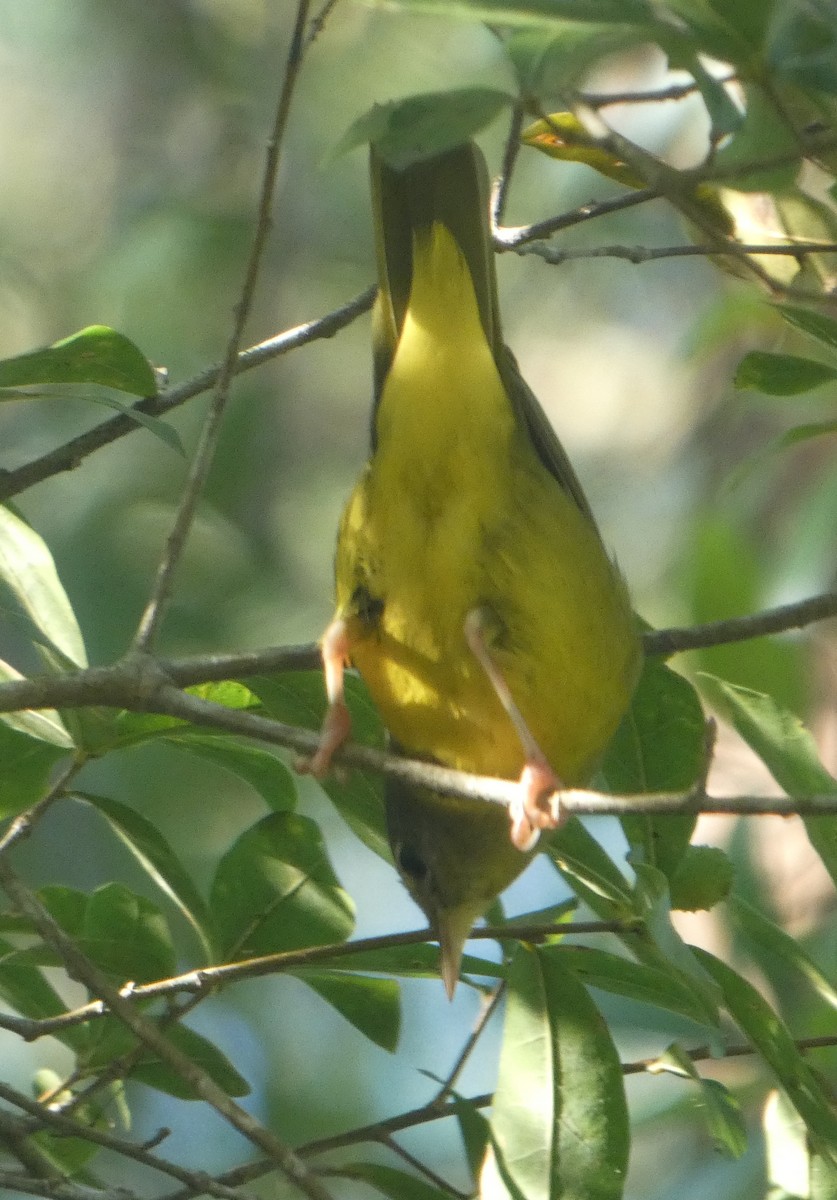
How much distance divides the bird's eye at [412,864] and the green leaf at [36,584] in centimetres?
92

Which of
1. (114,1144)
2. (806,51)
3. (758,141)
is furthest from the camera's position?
(114,1144)

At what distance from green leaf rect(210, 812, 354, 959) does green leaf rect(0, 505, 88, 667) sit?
495 millimetres

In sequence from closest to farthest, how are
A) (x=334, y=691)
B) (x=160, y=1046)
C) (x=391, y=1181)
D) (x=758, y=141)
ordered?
(x=758, y=141)
(x=160, y=1046)
(x=391, y=1181)
(x=334, y=691)

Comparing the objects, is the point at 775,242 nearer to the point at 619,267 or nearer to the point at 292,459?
the point at 292,459

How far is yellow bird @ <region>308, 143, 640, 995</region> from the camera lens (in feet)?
10.4

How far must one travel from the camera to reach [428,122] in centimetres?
185

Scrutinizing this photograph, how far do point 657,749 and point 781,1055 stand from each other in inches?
28.4

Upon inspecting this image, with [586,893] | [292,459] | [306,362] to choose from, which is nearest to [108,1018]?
[586,893]

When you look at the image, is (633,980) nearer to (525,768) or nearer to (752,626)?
(525,768)

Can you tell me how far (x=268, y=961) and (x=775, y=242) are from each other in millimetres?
1676

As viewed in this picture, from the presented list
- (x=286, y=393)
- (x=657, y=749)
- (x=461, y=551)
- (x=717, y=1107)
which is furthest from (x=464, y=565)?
(x=286, y=393)

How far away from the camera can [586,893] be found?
276 cm

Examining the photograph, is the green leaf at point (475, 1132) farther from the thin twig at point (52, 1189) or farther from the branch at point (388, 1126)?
the thin twig at point (52, 1189)

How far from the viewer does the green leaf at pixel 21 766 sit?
2.93 m
